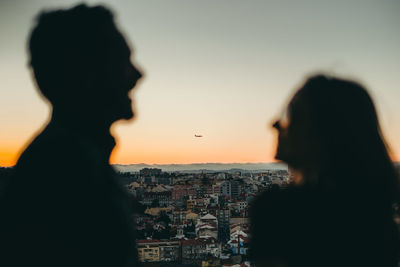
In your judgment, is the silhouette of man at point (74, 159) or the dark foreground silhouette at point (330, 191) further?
the dark foreground silhouette at point (330, 191)

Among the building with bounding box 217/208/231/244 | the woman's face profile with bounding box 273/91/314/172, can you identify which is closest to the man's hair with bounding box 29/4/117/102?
the woman's face profile with bounding box 273/91/314/172

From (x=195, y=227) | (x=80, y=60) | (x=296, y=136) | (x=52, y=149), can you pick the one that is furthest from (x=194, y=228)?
(x=52, y=149)

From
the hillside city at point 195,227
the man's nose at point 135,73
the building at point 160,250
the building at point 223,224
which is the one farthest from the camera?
the building at point 223,224

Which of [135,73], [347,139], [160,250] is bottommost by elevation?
[160,250]

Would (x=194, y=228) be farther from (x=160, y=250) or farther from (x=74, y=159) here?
(x=74, y=159)

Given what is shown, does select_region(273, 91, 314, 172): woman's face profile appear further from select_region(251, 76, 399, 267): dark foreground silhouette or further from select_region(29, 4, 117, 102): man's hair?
select_region(29, 4, 117, 102): man's hair

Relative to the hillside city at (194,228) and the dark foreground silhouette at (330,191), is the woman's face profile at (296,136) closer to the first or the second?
the dark foreground silhouette at (330,191)

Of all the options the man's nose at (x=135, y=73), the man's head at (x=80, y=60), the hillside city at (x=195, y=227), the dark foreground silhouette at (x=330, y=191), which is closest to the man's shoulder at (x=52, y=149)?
the man's head at (x=80, y=60)
